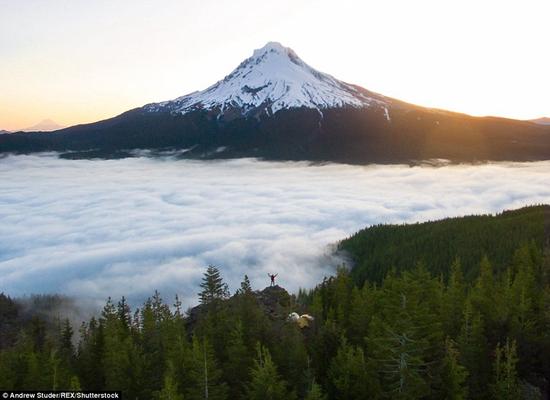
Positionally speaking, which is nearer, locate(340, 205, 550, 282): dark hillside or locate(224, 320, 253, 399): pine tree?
locate(224, 320, 253, 399): pine tree

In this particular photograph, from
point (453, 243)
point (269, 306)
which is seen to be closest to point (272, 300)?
point (269, 306)

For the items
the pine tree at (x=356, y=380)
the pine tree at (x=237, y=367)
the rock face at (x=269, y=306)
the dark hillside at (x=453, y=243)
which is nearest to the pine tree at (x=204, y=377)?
the pine tree at (x=237, y=367)

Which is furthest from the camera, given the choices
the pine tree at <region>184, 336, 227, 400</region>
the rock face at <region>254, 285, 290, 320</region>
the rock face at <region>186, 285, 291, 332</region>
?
the rock face at <region>254, 285, 290, 320</region>

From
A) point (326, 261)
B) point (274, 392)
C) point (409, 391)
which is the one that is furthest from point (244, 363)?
point (326, 261)

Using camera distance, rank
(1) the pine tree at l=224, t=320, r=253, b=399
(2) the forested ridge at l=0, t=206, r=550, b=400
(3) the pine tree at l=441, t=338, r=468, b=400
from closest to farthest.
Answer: (2) the forested ridge at l=0, t=206, r=550, b=400
(3) the pine tree at l=441, t=338, r=468, b=400
(1) the pine tree at l=224, t=320, r=253, b=399

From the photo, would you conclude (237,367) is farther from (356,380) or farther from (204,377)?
(356,380)

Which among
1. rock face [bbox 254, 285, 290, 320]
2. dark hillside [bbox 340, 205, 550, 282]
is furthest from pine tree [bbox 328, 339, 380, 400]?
dark hillside [bbox 340, 205, 550, 282]

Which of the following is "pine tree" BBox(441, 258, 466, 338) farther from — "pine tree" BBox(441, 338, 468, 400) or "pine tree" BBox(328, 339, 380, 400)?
"pine tree" BBox(328, 339, 380, 400)

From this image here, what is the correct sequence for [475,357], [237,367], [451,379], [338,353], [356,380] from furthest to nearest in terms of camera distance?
[475,357] → [237,367] → [338,353] → [356,380] → [451,379]

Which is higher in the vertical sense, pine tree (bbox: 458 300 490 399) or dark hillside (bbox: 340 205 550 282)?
pine tree (bbox: 458 300 490 399)

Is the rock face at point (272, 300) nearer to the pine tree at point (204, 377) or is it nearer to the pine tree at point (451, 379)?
the pine tree at point (204, 377)

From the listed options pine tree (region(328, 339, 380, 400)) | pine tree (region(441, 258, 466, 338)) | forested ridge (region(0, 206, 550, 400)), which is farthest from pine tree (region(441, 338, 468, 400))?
pine tree (region(441, 258, 466, 338))
